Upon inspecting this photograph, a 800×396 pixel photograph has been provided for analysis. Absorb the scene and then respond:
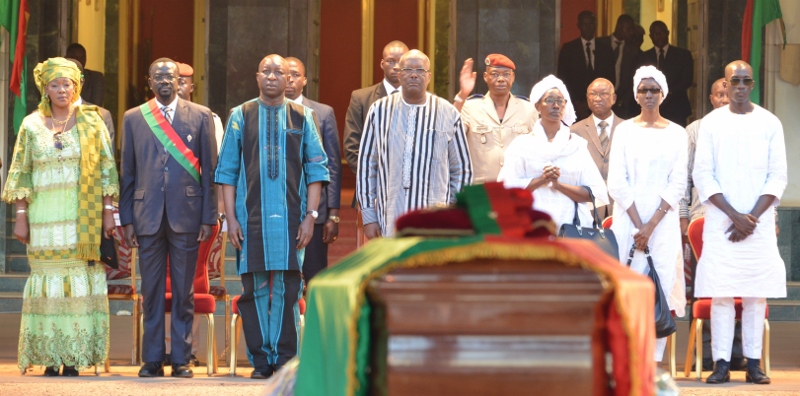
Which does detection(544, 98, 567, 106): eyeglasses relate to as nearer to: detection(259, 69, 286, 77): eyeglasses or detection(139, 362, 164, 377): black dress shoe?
detection(259, 69, 286, 77): eyeglasses

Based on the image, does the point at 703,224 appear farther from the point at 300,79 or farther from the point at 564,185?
the point at 300,79

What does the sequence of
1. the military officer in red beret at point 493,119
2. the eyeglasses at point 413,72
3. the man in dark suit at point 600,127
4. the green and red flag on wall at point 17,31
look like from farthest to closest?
the green and red flag on wall at point 17,31, the man in dark suit at point 600,127, the military officer in red beret at point 493,119, the eyeglasses at point 413,72

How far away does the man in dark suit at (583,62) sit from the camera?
13398 mm

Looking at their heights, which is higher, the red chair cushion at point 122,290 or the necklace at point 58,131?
the necklace at point 58,131

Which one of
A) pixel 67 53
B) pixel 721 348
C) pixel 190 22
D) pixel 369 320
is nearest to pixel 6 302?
pixel 67 53

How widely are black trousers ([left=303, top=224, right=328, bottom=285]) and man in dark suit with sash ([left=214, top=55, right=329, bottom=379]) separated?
1.16 feet

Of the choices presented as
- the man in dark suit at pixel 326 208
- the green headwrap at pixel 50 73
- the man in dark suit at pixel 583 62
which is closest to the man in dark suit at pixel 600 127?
the man in dark suit at pixel 326 208

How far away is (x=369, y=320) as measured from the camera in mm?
2762

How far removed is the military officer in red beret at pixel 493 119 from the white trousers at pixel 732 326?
5.40 feet

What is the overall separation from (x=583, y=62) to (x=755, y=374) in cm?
695

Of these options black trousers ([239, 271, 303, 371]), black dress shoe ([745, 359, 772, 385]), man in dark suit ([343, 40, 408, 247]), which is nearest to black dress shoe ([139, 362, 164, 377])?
black trousers ([239, 271, 303, 371])

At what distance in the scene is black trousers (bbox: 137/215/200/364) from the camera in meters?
7.14

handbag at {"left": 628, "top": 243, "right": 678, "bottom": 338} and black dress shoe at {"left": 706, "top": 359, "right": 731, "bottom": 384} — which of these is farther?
black dress shoe at {"left": 706, "top": 359, "right": 731, "bottom": 384}

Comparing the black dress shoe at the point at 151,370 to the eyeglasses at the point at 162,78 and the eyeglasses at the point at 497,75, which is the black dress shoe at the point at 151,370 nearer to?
the eyeglasses at the point at 162,78
